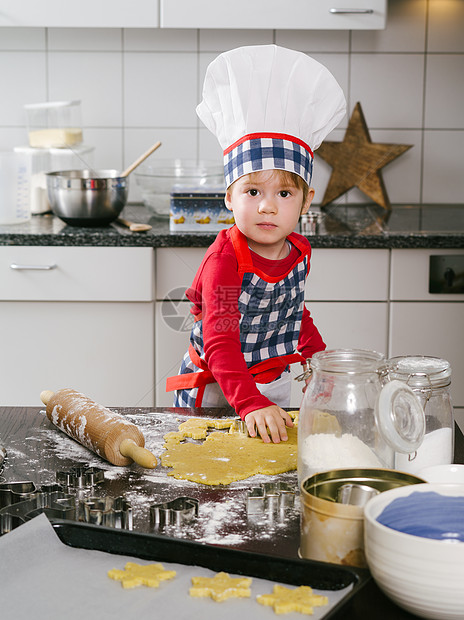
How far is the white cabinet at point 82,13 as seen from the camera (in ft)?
7.43

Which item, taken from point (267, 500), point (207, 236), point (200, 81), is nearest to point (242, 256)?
point (267, 500)

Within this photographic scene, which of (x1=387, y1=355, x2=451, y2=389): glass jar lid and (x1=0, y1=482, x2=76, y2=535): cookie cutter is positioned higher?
(x1=387, y1=355, x2=451, y2=389): glass jar lid

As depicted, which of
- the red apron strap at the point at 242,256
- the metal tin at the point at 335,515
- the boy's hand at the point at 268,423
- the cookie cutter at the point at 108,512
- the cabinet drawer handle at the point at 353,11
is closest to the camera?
the metal tin at the point at 335,515

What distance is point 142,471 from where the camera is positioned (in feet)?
3.04

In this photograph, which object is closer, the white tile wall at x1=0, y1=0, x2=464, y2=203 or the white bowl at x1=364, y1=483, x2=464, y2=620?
the white bowl at x1=364, y1=483, x2=464, y2=620

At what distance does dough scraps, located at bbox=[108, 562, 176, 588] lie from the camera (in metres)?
0.65

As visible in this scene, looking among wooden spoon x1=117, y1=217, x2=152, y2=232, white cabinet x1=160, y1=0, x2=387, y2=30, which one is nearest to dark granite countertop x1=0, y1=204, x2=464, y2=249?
wooden spoon x1=117, y1=217, x2=152, y2=232

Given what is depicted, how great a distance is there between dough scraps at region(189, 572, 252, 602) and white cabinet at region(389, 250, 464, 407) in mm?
1597

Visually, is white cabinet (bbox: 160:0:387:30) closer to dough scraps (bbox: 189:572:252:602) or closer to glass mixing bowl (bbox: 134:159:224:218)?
glass mixing bowl (bbox: 134:159:224:218)

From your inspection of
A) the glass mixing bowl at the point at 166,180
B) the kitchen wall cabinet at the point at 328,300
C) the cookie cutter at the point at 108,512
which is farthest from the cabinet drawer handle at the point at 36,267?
the cookie cutter at the point at 108,512

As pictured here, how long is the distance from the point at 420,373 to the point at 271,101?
1.81 ft

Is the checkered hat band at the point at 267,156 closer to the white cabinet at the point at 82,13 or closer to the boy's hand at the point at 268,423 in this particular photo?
the boy's hand at the point at 268,423

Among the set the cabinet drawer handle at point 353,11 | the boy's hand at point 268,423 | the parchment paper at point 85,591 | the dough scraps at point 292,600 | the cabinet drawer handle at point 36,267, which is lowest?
the parchment paper at point 85,591

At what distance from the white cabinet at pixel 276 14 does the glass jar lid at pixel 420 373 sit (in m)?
1.65
